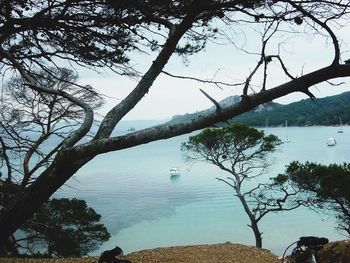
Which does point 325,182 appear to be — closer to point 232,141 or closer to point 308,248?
point 232,141

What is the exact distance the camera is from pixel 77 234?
10.4 metres

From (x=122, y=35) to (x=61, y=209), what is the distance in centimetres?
762

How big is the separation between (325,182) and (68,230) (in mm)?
7115

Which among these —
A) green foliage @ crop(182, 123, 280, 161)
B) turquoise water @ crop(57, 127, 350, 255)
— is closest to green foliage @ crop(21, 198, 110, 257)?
turquoise water @ crop(57, 127, 350, 255)

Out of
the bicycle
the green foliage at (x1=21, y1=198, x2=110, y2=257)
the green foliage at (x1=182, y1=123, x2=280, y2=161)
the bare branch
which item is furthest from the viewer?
the green foliage at (x1=182, y1=123, x2=280, y2=161)

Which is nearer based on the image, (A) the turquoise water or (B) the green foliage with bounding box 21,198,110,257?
(B) the green foliage with bounding box 21,198,110,257

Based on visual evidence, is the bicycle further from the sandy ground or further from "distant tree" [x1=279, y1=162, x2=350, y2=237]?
A: "distant tree" [x1=279, y1=162, x2=350, y2=237]

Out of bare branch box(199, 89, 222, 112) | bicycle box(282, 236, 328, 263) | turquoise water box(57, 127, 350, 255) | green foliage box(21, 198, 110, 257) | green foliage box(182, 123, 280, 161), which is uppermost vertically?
bare branch box(199, 89, 222, 112)

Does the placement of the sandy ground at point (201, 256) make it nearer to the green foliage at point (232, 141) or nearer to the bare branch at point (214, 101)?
the bare branch at point (214, 101)

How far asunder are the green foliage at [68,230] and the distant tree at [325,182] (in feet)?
19.5

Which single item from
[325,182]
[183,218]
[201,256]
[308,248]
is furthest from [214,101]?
[183,218]

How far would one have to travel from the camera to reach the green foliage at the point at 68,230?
923 centimetres

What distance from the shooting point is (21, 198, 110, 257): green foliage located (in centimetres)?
923

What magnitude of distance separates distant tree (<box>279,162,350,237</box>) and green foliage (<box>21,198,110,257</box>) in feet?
19.5
